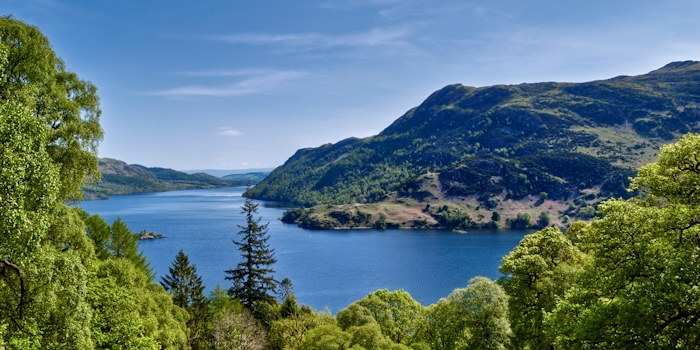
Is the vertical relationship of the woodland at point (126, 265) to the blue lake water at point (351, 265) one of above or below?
above

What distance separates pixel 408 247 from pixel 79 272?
18467 centimetres

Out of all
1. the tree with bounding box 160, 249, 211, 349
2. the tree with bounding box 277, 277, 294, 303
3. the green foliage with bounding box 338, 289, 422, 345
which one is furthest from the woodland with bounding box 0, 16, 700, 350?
the tree with bounding box 277, 277, 294, 303

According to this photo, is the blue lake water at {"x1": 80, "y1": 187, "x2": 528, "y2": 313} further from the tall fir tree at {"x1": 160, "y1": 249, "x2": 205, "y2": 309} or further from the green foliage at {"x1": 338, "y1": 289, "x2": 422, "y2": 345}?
the green foliage at {"x1": 338, "y1": 289, "x2": 422, "y2": 345}

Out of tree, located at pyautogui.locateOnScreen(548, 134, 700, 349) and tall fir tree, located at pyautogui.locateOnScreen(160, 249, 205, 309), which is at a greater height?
tree, located at pyautogui.locateOnScreen(548, 134, 700, 349)

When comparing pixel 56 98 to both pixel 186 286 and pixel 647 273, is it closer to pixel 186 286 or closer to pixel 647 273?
pixel 647 273

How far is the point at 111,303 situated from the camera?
21156 millimetres

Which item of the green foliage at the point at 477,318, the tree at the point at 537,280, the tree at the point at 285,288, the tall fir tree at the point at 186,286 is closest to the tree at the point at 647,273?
the tree at the point at 537,280

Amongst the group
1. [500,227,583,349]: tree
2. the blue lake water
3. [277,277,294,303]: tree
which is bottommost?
the blue lake water

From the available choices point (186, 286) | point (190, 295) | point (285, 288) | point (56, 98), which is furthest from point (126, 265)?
point (285, 288)

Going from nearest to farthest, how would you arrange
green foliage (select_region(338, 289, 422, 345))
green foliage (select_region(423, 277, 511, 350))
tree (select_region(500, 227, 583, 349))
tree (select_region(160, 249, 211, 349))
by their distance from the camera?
tree (select_region(500, 227, 583, 349)) → green foliage (select_region(423, 277, 511, 350)) → green foliage (select_region(338, 289, 422, 345)) → tree (select_region(160, 249, 211, 349))

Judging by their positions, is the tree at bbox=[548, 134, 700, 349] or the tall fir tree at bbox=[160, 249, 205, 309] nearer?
the tree at bbox=[548, 134, 700, 349]

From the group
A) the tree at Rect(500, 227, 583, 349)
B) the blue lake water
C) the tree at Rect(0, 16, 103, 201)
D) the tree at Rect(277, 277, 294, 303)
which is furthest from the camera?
the blue lake water

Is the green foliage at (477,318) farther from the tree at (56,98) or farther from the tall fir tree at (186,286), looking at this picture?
the tall fir tree at (186,286)

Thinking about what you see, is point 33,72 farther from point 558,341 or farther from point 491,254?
point 491,254
